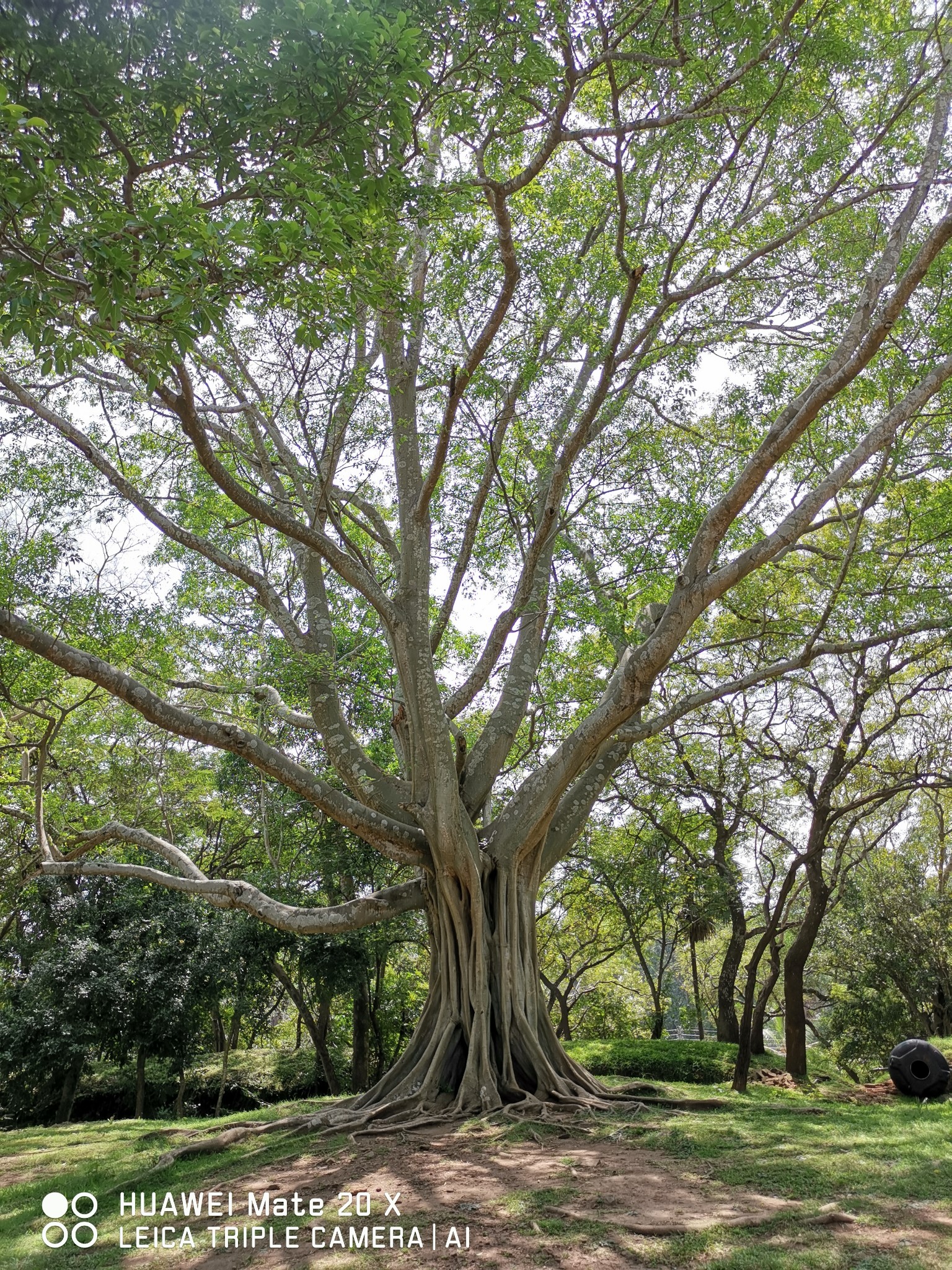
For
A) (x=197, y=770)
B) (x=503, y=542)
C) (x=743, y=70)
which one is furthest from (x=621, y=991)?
(x=743, y=70)

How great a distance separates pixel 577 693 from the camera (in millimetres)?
10109

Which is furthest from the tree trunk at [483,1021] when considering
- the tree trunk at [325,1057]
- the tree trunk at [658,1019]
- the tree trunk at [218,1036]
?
the tree trunk at [658,1019]

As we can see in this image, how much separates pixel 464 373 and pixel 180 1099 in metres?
11.5

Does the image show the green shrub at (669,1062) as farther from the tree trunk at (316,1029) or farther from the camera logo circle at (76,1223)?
the camera logo circle at (76,1223)

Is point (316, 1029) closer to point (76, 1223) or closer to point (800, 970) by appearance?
point (800, 970)

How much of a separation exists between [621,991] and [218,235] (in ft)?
75.4

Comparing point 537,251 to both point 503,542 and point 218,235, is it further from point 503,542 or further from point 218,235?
point 218,235

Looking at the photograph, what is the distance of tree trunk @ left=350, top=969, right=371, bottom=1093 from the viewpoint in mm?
13586

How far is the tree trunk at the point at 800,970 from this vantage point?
10289 millimetres

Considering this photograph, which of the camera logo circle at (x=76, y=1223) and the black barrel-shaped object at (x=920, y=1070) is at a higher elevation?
the black barrel-shaped object at (x=920, y=1070)

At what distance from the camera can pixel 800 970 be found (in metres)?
10.7

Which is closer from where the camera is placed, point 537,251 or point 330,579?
point 537,251

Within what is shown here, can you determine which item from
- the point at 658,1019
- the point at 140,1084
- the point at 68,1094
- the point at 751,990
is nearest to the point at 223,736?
the point at 751,990

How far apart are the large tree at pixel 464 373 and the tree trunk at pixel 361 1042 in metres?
5.01
